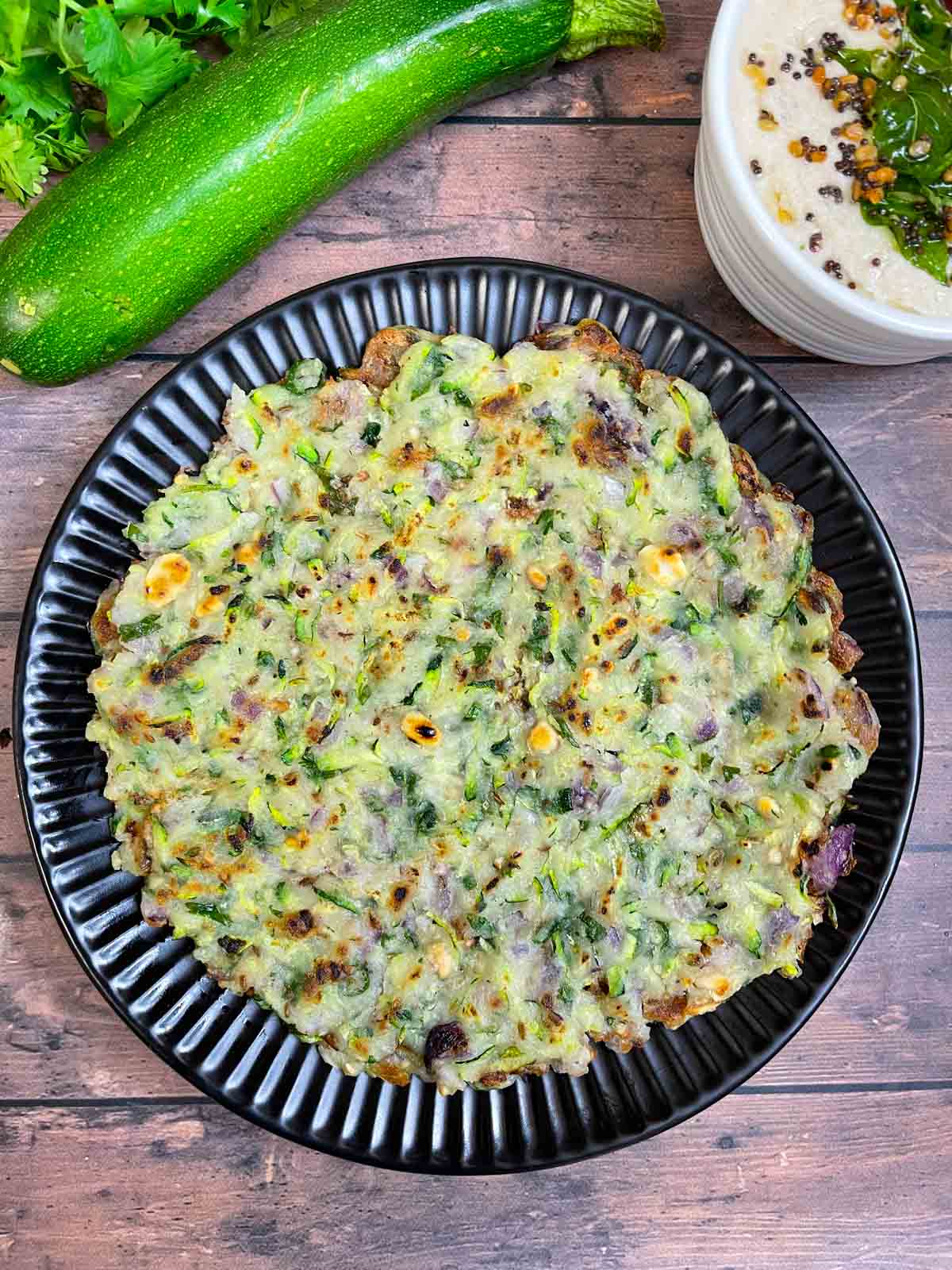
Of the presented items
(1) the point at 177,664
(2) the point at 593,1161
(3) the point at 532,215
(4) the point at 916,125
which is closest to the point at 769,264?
(4) the point at 916,125

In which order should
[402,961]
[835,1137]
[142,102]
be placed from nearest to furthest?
[402,961], [142,102], [835,1137]

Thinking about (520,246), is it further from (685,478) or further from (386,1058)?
(386,1058)

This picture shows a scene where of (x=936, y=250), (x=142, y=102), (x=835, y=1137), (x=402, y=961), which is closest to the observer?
(x=402, y=961)

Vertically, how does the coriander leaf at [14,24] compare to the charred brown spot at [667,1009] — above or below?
above

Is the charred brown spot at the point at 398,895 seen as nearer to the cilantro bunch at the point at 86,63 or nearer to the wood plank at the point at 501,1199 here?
the wood plank at the point at 501,1199

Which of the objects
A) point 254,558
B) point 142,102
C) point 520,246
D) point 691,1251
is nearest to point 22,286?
point 142,102

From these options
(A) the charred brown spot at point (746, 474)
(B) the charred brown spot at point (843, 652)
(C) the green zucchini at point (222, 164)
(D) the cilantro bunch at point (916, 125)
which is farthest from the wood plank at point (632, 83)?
(B) the charred brown spot at point (843, 652)

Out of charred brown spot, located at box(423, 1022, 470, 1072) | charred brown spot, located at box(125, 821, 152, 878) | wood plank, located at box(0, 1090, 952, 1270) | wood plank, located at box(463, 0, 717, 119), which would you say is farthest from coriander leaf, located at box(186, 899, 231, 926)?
wood plank, located at box(463, 0, 717, 119)
